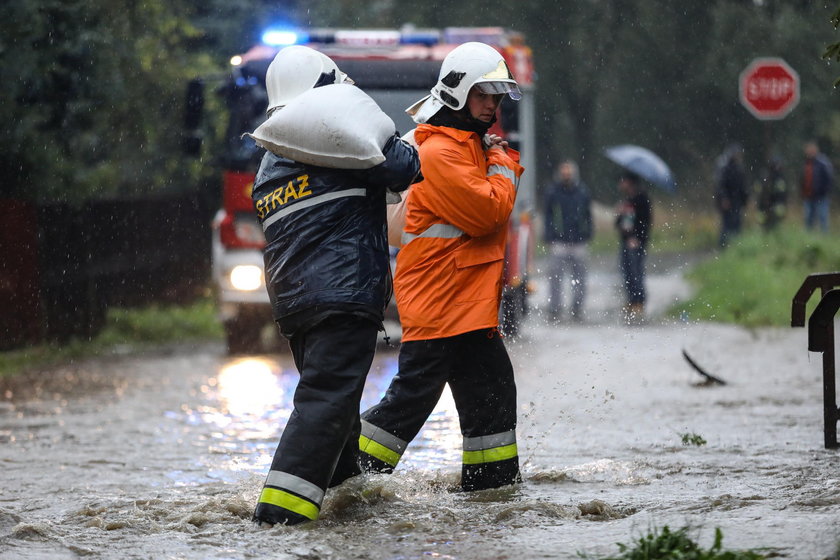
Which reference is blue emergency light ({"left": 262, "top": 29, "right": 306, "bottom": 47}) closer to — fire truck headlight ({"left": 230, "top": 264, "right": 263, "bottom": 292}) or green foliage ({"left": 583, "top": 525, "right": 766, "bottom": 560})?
fire truck headlight ({"left": 230, "top": 264, "right": 263, "bottom": 292})

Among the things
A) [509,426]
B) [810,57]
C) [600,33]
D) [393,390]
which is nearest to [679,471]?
[509,426]

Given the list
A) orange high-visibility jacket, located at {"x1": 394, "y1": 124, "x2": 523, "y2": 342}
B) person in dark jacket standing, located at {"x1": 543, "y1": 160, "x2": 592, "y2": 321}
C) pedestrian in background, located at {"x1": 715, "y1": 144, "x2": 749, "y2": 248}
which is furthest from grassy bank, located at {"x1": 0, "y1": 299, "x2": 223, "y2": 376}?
pedestrian in background, located at {"x1": 715, "y1": 144, "x2": 749, "y2": 248}

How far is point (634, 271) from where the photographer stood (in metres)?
17.8

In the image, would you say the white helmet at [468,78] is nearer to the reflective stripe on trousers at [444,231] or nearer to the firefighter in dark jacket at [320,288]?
the reflective stripe on trousers at [444,231]

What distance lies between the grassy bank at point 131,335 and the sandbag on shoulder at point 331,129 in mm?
7354

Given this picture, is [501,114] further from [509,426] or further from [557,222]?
[509,426]

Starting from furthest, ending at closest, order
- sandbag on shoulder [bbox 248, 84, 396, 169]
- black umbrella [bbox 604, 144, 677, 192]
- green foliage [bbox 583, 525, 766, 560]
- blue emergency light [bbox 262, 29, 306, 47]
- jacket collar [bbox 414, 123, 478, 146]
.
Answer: black umbrella [bbox 604, 144, 677, 192] < blue emergency light [bbox 262, 29, 306, 47] < jacket collar [bbox 414, 123, 478, 146] < sandbag on shoulder [bbox 248, 84, 396, 169] < green foliage [bbox 583, 525, 766, 560]

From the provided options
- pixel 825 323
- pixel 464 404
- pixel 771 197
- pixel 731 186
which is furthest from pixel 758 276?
pixel 464 404

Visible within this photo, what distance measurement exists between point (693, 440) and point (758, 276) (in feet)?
35.0

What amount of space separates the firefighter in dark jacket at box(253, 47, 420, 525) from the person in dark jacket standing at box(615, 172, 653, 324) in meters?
11.9

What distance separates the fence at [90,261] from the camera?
44.9ft

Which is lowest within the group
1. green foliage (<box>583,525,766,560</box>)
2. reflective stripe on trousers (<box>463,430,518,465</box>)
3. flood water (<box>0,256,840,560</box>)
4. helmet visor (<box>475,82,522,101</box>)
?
flood water (<box>0,256,840,560</box>)

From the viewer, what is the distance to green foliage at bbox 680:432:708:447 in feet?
25.6

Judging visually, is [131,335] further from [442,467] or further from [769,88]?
[769,88]
